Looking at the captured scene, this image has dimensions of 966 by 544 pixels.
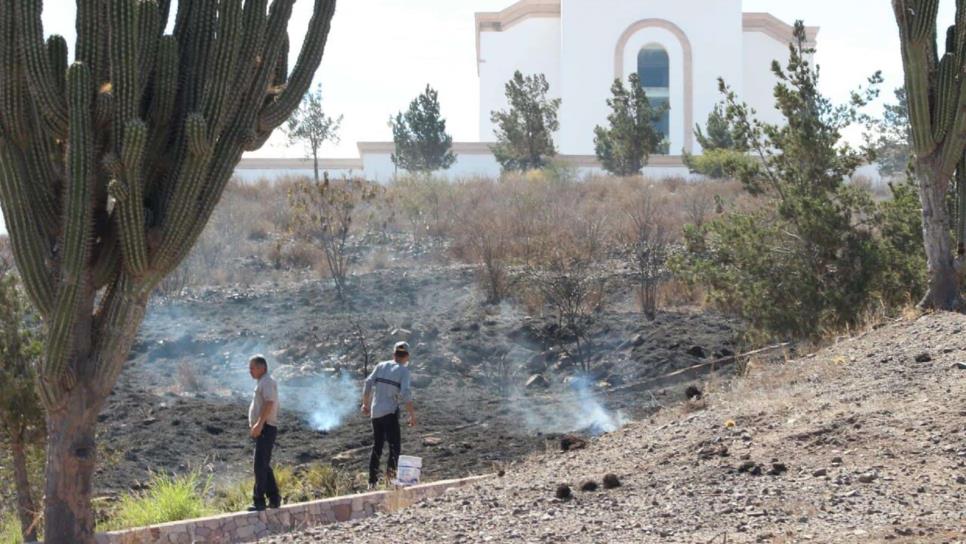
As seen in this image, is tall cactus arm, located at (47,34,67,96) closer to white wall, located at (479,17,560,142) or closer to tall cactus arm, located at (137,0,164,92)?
tall cactus arm, located at (137,0,164,92)

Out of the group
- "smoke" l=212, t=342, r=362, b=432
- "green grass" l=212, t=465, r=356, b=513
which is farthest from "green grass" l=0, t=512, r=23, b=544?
"smoke" l=212, t=342, r=362, b=432

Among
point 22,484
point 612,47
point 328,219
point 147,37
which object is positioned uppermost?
point 612,47

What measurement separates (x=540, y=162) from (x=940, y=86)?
2650cm

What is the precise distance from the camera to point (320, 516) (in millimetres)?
12016

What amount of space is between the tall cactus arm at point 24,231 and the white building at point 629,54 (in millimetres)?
41877

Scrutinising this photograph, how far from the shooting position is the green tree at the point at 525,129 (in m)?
41.5

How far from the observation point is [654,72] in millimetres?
54781

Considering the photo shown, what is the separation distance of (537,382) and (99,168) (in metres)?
11.8

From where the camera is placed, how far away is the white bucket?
12555 millimetres

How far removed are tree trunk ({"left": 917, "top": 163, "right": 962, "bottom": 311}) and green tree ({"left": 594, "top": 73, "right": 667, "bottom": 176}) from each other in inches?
969

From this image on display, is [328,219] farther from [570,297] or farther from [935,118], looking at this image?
[935,118]

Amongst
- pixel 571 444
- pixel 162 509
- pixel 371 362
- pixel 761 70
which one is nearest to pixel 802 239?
pixel 571 444

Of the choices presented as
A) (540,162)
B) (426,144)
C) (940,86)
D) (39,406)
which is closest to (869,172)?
(540,162)

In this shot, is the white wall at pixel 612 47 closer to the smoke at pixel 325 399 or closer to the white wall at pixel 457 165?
the white wall at pixel 457 165
